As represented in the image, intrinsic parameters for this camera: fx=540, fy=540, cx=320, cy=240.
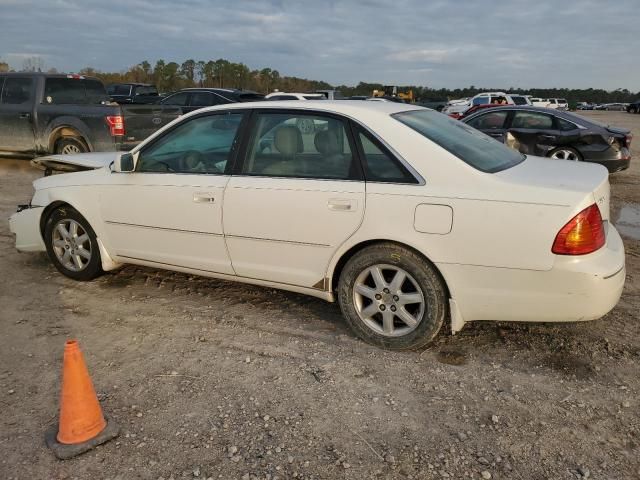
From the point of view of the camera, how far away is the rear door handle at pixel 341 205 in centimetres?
349

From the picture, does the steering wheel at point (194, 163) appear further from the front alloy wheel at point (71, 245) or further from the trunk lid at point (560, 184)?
the trunk lid at point (560, 184)

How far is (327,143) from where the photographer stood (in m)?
3.74

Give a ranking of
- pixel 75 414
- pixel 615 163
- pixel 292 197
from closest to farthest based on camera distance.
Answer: pixel 75 414 < pixel 292 197 < pixel 615 163

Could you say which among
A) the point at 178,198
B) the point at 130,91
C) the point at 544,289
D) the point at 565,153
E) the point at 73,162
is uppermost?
the point at 130,91

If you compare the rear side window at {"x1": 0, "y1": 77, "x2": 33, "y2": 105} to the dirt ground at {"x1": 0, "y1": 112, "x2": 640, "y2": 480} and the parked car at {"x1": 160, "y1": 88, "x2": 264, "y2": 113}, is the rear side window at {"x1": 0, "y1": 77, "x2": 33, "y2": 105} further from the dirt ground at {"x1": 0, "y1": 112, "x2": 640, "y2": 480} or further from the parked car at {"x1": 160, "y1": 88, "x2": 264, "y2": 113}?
the dirt ground at {"x1": 0, "y1": 112, "x2": 640, "y2": 480}

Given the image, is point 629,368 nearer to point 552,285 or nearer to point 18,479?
point 552,285

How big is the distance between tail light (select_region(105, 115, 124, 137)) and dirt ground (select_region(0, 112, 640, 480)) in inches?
228

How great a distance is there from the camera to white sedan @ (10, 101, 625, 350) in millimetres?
3129

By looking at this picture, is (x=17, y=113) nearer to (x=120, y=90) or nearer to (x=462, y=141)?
(x=462, y=141)

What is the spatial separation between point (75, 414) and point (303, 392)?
1.22 meters

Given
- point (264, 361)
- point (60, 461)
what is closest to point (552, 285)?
point (264, 361)

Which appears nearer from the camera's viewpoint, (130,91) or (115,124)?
(115,124)

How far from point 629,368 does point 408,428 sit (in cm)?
158

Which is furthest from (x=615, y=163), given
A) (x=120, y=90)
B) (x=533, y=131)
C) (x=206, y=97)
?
(x=120, y=90)
